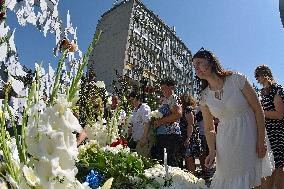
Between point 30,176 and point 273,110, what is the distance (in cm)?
291

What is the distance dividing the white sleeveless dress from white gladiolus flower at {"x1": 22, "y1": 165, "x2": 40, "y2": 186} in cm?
214

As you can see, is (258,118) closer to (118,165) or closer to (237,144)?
(237,144)

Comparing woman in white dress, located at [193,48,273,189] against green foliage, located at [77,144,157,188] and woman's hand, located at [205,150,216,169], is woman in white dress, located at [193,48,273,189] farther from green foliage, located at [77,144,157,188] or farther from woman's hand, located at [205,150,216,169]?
green foliage, located at [77,144,157,188]

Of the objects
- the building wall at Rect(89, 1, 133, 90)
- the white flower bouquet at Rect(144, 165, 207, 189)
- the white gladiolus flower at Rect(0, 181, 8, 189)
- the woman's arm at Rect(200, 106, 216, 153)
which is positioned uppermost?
the building wall at Rect(89, 1, 133, 90)

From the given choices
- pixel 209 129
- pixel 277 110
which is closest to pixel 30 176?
pixel 209 129

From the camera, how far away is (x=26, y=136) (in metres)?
0.91

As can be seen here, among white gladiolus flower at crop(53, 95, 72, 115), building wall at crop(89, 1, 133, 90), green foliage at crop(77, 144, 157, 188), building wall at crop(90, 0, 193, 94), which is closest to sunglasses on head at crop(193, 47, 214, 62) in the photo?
green foliage at crop(77, 144, 157, 188)

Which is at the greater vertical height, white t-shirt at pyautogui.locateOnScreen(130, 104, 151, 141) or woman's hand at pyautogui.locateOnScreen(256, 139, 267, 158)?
white t-shirt at pyautogui.locateOnScreen(130, 104, 151, 141)

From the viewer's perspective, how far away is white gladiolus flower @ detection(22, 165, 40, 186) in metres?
0.86

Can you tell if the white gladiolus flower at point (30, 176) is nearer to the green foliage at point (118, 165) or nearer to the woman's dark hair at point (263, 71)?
the green foliage at point (118, 165)

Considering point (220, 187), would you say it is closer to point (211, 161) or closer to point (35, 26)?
point (211, 161)

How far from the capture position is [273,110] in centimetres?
347

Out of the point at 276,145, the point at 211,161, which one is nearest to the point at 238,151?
the point at 211,161

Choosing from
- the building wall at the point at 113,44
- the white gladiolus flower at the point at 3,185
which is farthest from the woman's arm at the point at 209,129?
the building wall at the point at 113,44
